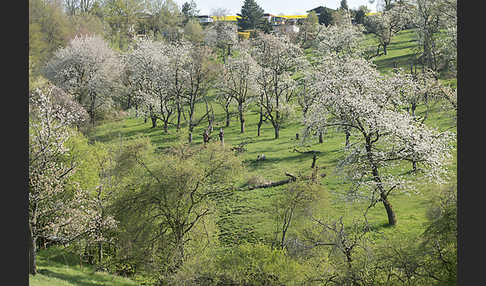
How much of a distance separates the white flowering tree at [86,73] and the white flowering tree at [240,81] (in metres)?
20.1

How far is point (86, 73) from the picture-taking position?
67.1m

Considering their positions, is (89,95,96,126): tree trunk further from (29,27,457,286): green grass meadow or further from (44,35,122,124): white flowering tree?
(29,27,457,286): green grass meadow

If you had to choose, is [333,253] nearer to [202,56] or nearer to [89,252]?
[89,252]

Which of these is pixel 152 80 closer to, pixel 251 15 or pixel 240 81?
pixel 240 81

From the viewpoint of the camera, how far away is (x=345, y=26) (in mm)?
81812

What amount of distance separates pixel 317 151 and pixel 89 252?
24794 millimetres

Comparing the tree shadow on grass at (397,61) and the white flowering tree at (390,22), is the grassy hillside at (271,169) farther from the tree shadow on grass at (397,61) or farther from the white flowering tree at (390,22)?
the white flowering tree at (390,22)

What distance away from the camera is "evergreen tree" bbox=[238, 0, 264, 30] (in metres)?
100

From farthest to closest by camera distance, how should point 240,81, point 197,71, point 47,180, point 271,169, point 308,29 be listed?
point 308,29, point 197,71, point 240,81, point 271,169, point 47,180

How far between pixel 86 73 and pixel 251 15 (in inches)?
1869

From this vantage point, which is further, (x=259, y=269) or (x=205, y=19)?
(x=205, y=19)

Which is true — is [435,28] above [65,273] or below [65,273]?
above

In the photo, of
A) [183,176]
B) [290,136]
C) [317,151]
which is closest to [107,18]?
[290,136]

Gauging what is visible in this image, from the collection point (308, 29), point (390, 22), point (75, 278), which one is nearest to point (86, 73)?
point (75, 278)
